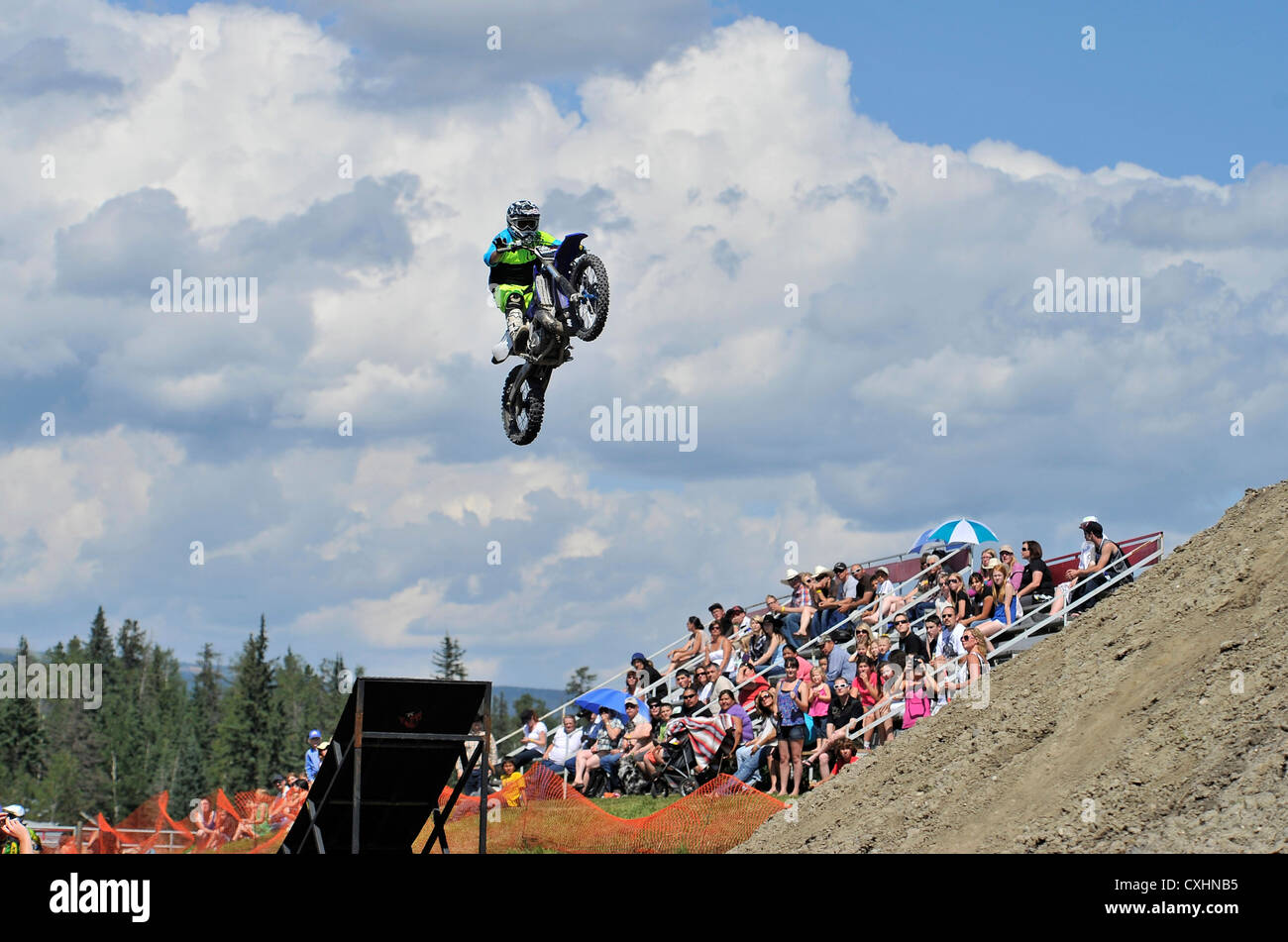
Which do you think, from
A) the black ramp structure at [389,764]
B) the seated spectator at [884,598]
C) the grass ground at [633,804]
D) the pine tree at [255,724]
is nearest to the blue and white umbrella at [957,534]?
the seated spectator at [884,598]

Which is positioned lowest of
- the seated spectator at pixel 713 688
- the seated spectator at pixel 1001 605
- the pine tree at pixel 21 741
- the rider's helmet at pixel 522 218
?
the pine tree at pixel 21 741

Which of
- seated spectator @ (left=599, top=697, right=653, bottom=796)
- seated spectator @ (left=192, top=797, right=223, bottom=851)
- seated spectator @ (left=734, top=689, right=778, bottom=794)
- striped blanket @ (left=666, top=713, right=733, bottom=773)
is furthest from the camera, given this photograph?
seated spectator @ (left=192, top=797, right=223, bottom=851)

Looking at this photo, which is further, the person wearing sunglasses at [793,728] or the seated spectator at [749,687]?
the seated spectator at [749,687]

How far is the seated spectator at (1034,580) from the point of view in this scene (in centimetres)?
1786

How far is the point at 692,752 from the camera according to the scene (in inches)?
747

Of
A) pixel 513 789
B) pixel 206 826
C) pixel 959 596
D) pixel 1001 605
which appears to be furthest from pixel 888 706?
pixel 206 826

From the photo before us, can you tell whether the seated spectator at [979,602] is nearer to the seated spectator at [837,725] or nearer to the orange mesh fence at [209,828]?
the seated spectator at [837,725]

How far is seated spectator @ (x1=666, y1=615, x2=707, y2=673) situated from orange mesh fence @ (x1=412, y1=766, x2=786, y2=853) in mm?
5216

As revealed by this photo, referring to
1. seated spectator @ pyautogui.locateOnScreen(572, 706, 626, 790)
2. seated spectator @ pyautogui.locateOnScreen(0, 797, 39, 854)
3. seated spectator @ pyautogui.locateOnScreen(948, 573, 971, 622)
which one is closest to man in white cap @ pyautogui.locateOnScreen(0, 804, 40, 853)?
seated spectator @ pyautogui.locateOnScreen(0, 797, 39, 854)

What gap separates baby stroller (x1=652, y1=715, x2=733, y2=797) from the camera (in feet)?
61.0

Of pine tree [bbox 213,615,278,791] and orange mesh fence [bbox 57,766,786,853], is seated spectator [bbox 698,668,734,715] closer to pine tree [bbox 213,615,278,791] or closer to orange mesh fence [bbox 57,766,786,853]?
orange mesh fence [bbox 57,766,786,853]

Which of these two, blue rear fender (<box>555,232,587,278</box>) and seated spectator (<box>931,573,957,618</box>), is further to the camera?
seated spectator (<box>931,573,957,618</box>)

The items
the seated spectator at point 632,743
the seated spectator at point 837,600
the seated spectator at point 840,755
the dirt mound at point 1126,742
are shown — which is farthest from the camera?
the seated spectator at point 837,600

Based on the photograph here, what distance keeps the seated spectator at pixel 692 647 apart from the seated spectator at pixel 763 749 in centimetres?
478
